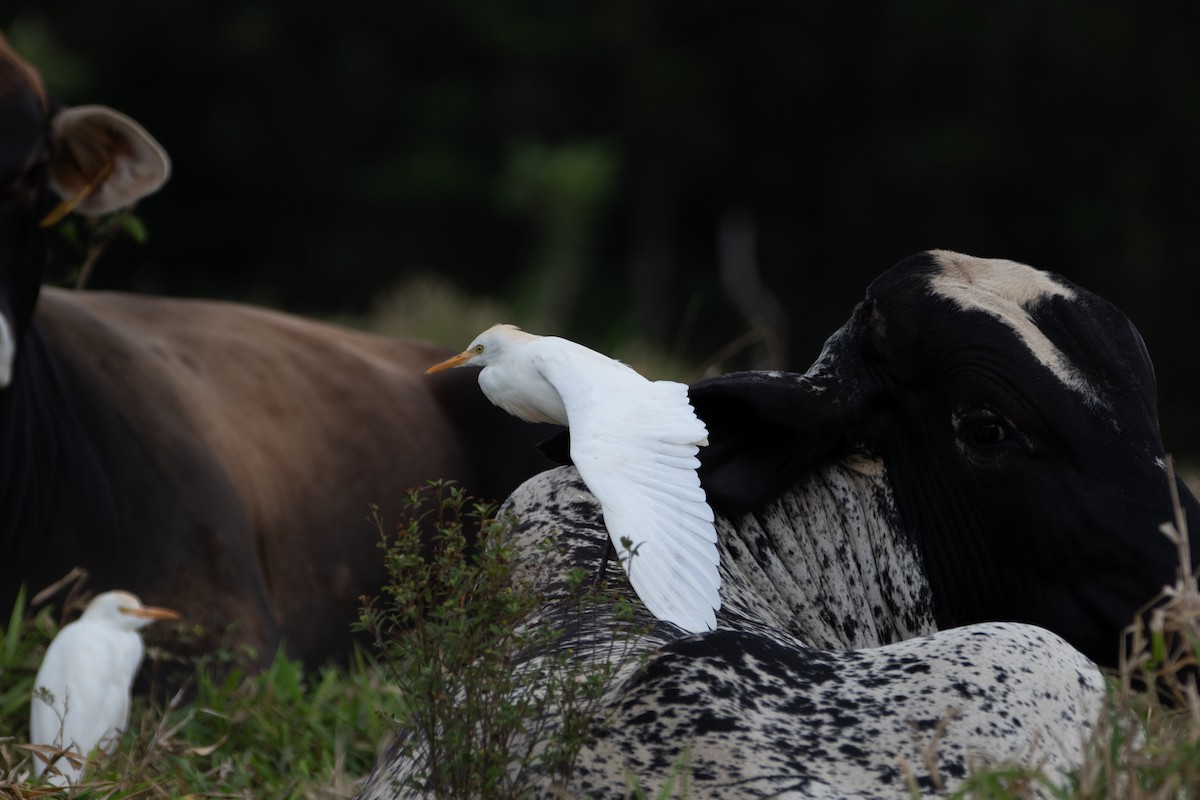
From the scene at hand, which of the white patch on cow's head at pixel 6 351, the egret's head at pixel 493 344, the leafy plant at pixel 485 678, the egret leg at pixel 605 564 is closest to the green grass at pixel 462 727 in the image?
the leafy plant at pixel 485 678

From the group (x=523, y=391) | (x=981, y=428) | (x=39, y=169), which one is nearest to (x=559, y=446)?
(x=523, y=391)

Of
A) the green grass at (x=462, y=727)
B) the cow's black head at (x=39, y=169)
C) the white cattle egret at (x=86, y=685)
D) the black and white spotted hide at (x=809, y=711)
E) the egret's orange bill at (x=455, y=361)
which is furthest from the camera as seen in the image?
the cow's black head at (x=39, y=169)

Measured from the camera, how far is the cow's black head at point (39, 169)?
441 cm

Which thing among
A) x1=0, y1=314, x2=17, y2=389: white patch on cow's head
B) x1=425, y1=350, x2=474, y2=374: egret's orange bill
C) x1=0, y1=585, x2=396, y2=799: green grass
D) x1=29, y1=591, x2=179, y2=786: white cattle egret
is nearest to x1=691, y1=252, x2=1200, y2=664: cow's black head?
x1=425, y1=350, x2=474, y2=374: egret's orange bill

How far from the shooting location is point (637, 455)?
2549 mm

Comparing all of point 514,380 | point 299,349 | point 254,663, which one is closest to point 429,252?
point 299,349

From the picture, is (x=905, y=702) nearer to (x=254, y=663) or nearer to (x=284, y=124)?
(x=254, y=663)

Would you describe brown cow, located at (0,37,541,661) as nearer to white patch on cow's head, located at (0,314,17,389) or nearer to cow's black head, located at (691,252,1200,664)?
white patch on cow's head, located at (0,314,17,389)

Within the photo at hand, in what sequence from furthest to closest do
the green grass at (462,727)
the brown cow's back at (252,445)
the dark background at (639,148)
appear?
the dark background at (639,148) → the brown cow's back at (252,445) → the green grass at (462,727)

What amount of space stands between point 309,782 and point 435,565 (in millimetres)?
1011

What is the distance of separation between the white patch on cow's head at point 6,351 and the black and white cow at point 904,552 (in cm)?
169

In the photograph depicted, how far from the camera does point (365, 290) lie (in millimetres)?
20969

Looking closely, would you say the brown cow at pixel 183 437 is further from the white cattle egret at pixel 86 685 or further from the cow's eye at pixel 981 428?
the cow's eye at pixel 981 428

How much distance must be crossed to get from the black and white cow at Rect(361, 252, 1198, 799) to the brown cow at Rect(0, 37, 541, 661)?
1.94 metres
